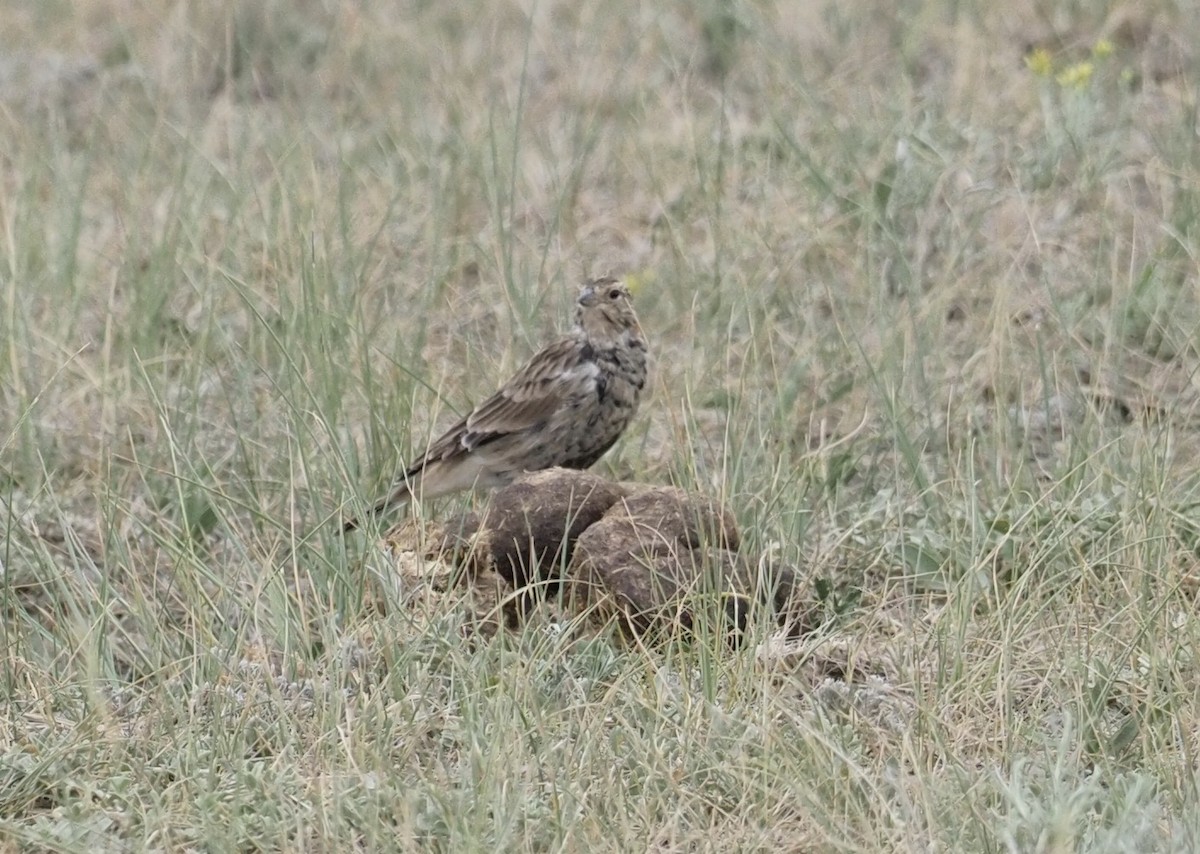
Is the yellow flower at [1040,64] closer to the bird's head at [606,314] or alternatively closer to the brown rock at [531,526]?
the bird's head at [606,314]

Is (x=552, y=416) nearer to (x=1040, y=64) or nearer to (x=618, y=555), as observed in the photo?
(x=618, y=555)

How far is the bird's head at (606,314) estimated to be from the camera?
591 cm

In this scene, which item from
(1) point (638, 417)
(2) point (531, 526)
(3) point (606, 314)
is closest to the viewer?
(2) point (531, 526)

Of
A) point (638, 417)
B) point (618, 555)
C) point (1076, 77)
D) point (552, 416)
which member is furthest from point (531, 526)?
point (1076, 77)

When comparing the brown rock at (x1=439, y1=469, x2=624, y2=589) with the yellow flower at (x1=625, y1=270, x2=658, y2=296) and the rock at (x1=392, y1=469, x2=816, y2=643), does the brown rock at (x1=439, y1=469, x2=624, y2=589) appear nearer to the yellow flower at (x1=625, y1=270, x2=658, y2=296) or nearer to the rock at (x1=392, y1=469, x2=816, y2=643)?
the rock at (x1=392, y1=469, x2=816, y2=643)

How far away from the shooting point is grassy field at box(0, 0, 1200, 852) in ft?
12.8

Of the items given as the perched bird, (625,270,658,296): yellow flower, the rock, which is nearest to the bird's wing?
the perched bird

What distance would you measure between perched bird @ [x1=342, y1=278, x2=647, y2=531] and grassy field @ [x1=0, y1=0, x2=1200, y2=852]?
17cm

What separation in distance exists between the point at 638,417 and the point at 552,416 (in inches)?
29.5

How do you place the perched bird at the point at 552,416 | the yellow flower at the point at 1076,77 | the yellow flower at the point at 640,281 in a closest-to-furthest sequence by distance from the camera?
1. the perched bird at the point at 552,416
2. the yellow flower at the point at 640,281
3. the yellow flower at the point at 1076,77

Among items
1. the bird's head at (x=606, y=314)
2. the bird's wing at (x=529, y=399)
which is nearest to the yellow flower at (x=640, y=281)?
the bird's head at (x=606, y=314)

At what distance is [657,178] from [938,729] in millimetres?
4140

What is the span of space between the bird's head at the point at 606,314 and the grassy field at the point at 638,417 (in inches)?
12.9

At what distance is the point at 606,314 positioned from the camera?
595 centimetres
